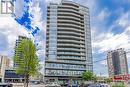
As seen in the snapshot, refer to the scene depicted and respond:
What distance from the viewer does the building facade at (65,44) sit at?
120 m

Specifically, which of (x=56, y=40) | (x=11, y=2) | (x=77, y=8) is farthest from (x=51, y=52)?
(x=11, y=2)

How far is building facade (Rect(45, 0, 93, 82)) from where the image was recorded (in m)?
120

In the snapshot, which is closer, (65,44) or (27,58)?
(27,58)

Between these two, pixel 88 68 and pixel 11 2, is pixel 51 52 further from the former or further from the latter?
pixel 11 2

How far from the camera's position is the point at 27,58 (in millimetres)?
46844

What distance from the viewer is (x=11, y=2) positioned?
2284 cm

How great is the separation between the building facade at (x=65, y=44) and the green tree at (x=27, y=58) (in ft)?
230

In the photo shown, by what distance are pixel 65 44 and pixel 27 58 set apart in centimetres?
7725

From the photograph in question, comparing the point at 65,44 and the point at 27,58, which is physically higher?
the point at 65,44

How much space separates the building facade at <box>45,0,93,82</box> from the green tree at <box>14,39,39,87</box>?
7005 cm

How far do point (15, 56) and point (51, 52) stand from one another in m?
72.1

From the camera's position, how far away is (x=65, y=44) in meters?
124

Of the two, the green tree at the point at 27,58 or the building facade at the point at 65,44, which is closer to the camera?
the green tree at the point at 27,58

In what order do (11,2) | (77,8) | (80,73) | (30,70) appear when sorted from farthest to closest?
(77,8) < (80,73) < (30,70) < (11,2)
